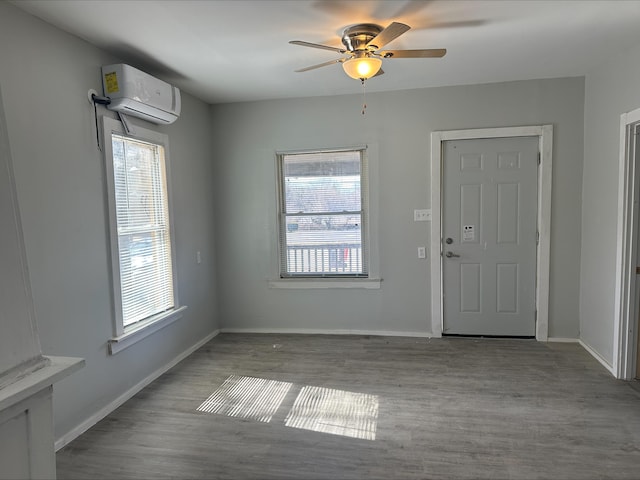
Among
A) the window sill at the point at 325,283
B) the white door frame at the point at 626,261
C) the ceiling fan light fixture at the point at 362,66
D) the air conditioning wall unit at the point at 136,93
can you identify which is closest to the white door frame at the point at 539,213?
the window sill at the point at 325,283

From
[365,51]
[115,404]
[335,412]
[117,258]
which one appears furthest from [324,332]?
[365,51]

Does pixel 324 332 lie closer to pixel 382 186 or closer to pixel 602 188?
pixel 382 186

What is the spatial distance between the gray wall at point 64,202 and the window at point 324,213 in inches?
74.1

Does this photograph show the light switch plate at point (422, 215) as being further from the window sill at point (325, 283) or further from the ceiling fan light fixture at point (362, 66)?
the ceiling fan light fixture at point (362, 66)

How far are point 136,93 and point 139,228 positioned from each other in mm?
1032

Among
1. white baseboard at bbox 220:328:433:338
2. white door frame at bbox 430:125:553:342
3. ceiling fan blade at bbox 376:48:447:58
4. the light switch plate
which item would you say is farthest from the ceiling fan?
white baseboard at bbox 220:328:433:338

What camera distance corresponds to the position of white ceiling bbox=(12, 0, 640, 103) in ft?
7.55

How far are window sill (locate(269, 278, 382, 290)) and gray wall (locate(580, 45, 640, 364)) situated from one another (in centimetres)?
198

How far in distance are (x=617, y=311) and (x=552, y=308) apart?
837 mm

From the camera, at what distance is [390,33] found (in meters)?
2.30

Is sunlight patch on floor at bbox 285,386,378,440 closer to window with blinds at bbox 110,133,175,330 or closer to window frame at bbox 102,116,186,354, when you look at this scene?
window frame at bbox 102,116,186,354

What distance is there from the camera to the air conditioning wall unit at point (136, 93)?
2783 millimetres

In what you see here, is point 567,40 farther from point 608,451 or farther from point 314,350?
point 314,350

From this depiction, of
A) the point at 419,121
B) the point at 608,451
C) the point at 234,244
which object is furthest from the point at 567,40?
the point at 234,244
